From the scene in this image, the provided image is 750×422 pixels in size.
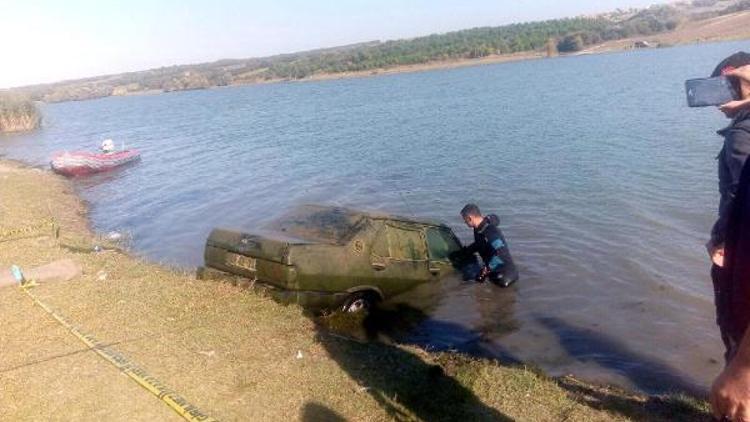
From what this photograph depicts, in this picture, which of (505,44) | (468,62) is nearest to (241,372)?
(468,62)

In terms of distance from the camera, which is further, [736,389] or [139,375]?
[139,375]

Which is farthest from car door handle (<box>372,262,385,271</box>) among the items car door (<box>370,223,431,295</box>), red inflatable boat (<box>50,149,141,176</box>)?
red inflatable boat (<box>50,149,141,176</box>)

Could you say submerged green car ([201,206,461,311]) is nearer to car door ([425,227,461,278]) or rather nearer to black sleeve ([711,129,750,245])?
car door ([425,227,461,278])

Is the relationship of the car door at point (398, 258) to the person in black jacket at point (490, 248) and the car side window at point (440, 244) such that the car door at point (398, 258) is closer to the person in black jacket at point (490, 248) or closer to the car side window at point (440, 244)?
the car side window at point (440, 244)

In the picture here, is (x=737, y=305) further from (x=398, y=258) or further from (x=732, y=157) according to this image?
(x=398, y=258)

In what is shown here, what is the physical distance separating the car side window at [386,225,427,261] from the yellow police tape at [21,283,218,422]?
4079mm

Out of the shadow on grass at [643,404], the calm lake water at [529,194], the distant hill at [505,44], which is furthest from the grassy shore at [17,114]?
the distant hill at [505,44]

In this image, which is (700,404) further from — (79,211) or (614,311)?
(79,211)

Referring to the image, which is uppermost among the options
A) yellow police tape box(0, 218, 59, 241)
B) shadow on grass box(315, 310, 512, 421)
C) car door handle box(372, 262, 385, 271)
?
yellow police tape box(0, 218, 59, 241)

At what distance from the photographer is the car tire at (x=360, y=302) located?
852cm

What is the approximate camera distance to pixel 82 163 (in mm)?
26078

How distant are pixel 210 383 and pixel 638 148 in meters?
19.6

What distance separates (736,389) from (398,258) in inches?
285

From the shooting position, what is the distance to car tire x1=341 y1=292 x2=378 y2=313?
8.52 metres
